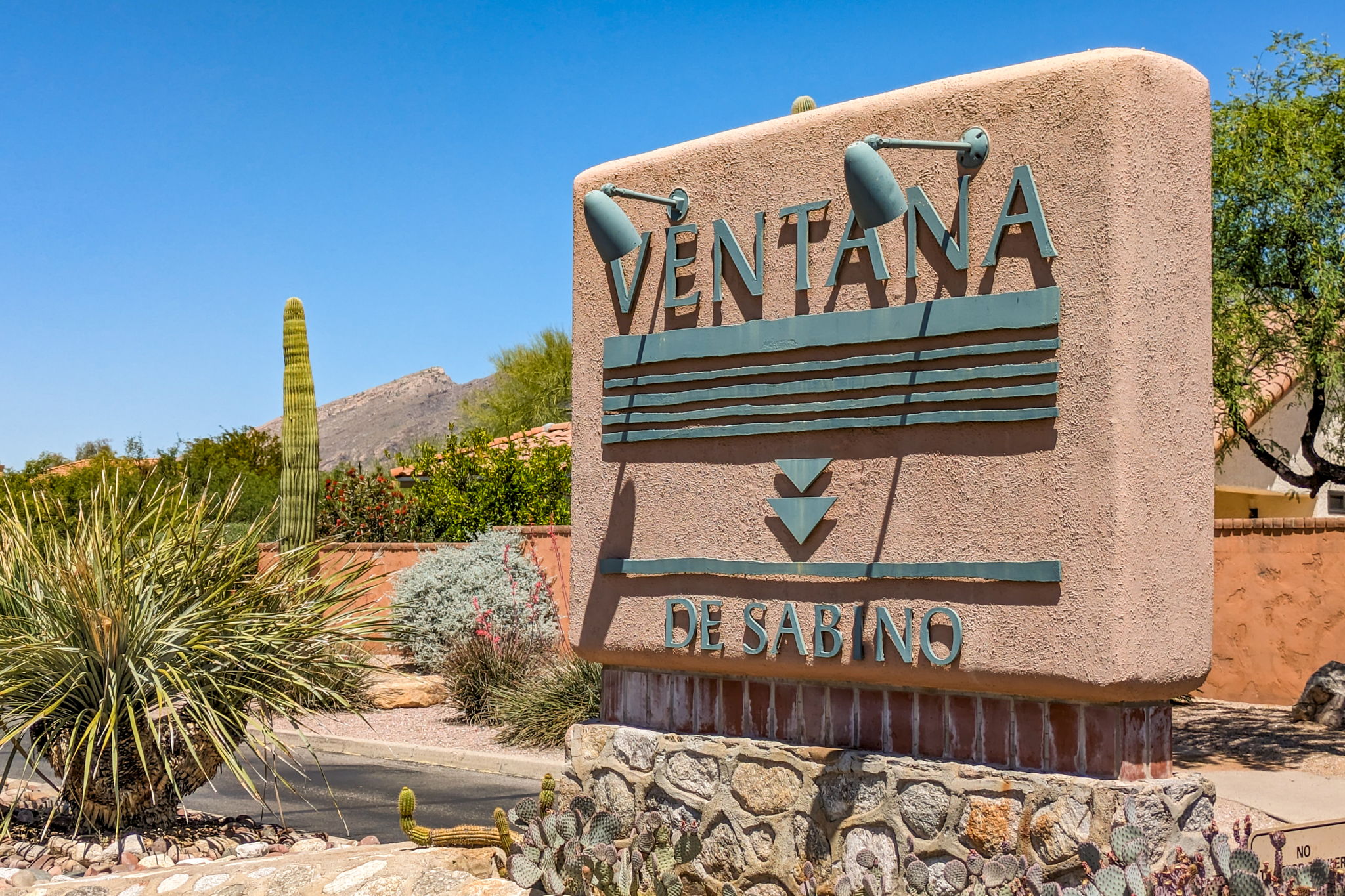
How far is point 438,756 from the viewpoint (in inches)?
512

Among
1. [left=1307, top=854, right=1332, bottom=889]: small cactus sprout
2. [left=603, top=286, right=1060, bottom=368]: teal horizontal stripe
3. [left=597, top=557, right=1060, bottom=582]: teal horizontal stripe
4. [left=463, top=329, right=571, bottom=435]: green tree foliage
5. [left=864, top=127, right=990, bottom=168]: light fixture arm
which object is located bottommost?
[left=1307, top=854, right=1332, bottom=889]: small cactus sprout

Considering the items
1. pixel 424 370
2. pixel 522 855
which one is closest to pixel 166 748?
pixel 522 855

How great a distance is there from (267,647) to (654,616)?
8.81 feet

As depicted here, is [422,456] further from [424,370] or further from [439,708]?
[424,370]

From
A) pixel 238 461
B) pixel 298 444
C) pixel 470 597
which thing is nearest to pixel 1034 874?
pixel 470 597

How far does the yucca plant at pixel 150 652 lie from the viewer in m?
7.36

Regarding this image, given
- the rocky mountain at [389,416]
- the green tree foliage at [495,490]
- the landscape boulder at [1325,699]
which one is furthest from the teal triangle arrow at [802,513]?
the rocky mountain at [389,416]

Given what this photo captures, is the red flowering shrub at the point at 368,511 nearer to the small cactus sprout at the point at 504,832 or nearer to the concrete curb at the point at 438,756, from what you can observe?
the concrete curb at the point at 438,756

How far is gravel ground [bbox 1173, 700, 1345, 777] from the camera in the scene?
11555 mm

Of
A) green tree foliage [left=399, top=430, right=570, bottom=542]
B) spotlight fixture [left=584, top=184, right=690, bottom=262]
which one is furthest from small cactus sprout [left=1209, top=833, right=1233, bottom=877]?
green tree foliage [left=399, top=430, right=570, bottom=542]

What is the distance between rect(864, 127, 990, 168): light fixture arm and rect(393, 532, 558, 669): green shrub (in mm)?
11443

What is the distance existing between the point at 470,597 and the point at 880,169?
12.4 metres

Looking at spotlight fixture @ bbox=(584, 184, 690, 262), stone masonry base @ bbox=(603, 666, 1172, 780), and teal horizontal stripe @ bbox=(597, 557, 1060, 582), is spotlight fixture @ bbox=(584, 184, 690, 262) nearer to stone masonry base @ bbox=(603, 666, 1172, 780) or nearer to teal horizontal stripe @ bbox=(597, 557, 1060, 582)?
teal horizontal stripe @ bbox=(597, 557, 1060, 582)

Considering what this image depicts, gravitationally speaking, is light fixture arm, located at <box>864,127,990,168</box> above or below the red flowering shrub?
above
